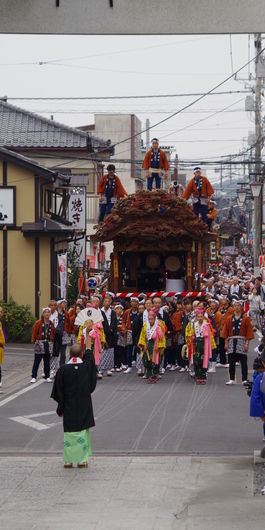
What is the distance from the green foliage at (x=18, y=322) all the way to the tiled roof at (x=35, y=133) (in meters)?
13.6

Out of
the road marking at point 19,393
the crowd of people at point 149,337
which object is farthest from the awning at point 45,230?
the road marking at point 19,393

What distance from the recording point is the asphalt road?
1107 cm

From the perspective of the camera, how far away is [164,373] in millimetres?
18797

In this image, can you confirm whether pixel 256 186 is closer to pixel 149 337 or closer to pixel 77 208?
pixel 77 208

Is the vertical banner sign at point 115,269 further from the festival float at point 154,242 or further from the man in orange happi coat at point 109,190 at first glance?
the man in orange happi coat at point 109,190

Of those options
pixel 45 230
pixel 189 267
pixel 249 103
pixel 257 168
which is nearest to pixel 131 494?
pixel 189 267

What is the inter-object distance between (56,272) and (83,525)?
18642mm

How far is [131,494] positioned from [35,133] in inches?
1192

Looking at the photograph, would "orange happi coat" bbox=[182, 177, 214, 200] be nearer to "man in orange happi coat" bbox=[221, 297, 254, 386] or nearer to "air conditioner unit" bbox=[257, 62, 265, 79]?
"man in orange happi coat" bbox=[221, 297, 254, 386]

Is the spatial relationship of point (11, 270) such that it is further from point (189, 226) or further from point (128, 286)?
point (189, 226)

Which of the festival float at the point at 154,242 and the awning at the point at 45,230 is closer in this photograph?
the festival float at the point at 154,242

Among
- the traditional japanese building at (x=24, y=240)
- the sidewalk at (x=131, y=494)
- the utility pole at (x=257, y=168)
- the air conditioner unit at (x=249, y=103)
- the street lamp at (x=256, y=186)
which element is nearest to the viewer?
the sidewalk at (x=131, y=494)

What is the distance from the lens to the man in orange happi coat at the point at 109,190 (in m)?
23.2

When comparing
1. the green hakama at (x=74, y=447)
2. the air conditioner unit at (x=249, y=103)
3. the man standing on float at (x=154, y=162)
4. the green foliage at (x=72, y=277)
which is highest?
the air conditioner unit at (x=249, y=103)
